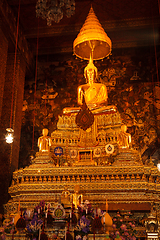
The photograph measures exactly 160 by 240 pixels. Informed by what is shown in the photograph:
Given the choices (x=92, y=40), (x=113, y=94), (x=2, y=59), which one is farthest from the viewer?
(x=113, y=94)

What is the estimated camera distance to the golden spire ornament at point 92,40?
7.03 metres

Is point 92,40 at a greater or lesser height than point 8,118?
greater

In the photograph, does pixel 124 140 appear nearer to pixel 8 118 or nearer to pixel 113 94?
pixel 8 118

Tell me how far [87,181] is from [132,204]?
32.8 inches

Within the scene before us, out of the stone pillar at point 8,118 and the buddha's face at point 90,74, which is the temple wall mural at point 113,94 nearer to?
the stone pillar at point 8,118

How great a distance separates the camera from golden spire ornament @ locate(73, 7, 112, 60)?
7.03 metres

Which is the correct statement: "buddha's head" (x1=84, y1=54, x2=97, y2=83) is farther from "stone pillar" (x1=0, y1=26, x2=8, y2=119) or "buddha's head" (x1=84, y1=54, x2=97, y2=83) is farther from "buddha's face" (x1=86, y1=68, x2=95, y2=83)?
"stone pillar" (x1=0, y1=26, x2=8, y2=119)

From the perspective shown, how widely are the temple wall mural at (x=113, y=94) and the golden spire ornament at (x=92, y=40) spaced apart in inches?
48.2

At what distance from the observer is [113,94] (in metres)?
8.77

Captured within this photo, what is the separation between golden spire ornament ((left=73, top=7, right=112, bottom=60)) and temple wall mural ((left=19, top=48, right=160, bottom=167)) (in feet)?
4.01

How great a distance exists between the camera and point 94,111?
6.90 meters

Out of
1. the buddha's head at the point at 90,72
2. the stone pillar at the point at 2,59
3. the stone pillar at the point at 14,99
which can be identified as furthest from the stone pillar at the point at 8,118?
the buddha's head at the point at 90,72

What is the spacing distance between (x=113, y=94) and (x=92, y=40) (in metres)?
1.88

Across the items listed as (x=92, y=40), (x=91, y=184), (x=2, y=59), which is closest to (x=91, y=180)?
(x=91, y=184)
